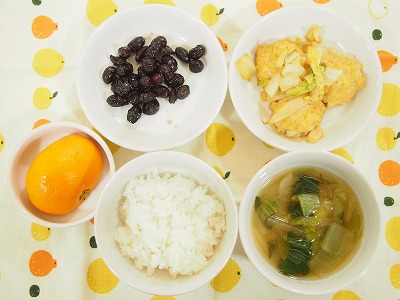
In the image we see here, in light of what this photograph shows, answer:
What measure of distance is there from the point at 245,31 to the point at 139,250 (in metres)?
0.95

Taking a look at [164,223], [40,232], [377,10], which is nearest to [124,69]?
[164,223]

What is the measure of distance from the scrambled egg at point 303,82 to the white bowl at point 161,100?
19cm

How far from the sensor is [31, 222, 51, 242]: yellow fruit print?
1.82 metres

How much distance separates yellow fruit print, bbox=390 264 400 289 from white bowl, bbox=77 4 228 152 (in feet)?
3.06

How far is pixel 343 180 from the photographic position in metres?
1.63

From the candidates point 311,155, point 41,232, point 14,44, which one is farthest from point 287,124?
point 14,44

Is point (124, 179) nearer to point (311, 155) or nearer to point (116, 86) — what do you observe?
point (116, 86)

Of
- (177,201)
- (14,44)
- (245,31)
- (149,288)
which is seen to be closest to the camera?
A: (149,288)

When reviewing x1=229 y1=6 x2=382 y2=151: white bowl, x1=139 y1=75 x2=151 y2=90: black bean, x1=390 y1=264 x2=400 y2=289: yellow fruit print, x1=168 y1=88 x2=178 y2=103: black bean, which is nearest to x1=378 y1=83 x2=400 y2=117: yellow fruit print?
x1=229 y1=6 x2=382 y2=151: white bowl

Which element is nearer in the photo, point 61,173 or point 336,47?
point 61,173

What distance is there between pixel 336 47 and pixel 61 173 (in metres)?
1.21

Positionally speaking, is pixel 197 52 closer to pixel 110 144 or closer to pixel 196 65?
pixel 196 65

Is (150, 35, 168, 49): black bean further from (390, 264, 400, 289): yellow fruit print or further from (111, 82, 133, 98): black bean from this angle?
(390, 264, 400, 289): yellow fruit print

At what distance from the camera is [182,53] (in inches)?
71.2
